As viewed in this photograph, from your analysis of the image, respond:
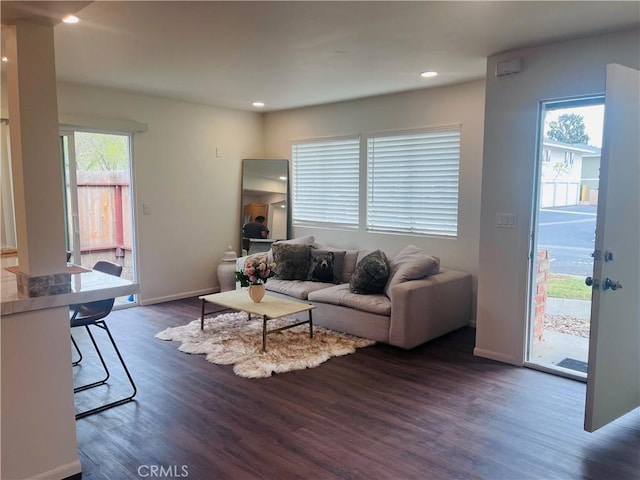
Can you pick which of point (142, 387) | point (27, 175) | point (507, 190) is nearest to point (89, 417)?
point (142, 387)

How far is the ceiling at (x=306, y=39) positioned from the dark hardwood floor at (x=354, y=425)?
2.43 metres

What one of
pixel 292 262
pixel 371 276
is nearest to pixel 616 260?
pixel 371 276

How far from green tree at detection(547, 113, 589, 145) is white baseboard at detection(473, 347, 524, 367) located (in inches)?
68.2

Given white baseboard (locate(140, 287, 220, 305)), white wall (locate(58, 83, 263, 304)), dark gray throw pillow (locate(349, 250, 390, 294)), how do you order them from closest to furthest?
→ dark gray throw pillow (locate(349, 250, 390, 294)), white wall (locate(58, 83, 263, 304)), white baseboard (locate(140, 287, 220, 305))

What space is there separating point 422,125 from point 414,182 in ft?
2.03

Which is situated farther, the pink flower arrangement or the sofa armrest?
the pink flower arrangement

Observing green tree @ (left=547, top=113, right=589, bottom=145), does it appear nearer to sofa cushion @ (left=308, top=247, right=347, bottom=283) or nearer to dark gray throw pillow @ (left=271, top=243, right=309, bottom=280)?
sofa cushion @ (left=308, top=247, right=347, bottom=283)

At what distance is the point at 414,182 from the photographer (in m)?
5.07

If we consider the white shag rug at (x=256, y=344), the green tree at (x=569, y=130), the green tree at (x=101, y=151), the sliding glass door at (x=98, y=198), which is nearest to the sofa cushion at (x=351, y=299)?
the white shag rug at (x=256, y=344)

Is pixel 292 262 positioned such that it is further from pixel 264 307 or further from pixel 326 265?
pixel 264 307

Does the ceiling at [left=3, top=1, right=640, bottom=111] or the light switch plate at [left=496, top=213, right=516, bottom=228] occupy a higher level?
the ceiling at [left=3, top=1, right=640, bottom=111]

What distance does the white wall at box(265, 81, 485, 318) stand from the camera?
4570 mm

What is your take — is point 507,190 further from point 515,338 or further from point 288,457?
point 288,457

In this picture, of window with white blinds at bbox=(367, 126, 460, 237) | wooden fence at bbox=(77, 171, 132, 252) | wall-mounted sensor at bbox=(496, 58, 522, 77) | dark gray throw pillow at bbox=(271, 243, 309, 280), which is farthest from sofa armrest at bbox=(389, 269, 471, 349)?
wooden fence at bbox=(77, 171, 132, 252)
